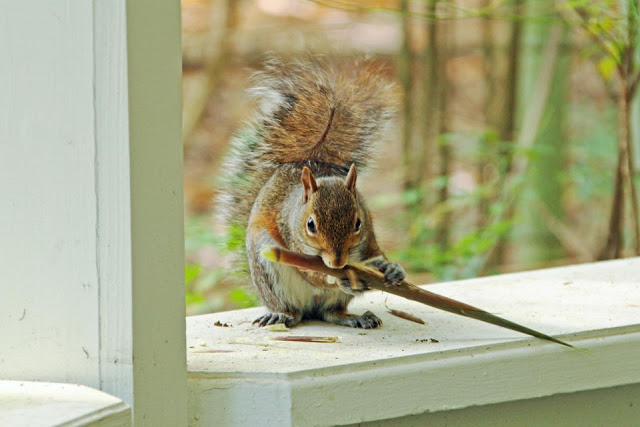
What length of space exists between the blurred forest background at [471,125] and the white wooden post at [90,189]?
0.62 m

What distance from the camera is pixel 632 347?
102 centimetres

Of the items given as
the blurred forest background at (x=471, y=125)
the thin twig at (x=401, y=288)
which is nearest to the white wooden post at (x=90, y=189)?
the thin twig at (x=401, y=288)

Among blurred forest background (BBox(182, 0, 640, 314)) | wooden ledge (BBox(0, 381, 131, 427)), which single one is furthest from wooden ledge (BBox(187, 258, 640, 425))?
blurred forest background (BBox(182, 0, 640, 314))

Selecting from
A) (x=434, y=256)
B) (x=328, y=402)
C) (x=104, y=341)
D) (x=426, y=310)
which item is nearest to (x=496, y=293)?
(x=426, y=310)

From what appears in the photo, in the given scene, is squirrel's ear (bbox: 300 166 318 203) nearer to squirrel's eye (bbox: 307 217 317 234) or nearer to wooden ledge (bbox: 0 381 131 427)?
squirrel's eye (bbox: 307 217 317 234)

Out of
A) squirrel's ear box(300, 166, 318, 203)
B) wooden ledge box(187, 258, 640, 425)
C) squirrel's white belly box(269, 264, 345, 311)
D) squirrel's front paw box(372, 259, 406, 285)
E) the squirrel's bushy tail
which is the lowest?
wooden ledge box(187, 258, 640, 425)

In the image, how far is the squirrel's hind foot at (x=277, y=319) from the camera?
121 centimetres

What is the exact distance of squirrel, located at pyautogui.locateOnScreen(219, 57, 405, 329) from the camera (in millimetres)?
1247

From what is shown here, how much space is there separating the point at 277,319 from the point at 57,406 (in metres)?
0.49

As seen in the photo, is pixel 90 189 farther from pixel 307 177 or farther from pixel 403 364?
pixel 307 177

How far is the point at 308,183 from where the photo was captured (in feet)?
4.15

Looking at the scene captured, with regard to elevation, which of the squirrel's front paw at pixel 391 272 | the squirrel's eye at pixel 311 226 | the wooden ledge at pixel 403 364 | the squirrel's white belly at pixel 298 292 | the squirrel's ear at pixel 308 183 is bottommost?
the wooden ledge at pixel 403 364

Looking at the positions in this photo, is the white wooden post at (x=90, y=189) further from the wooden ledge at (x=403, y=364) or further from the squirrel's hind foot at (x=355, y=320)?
the squirrel's hind foot at (x=355, y=320)

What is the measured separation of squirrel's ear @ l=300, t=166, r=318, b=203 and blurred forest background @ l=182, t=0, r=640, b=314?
0.24m
